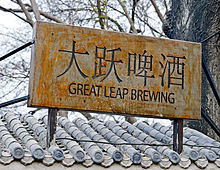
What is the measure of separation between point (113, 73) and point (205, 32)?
13.9ft

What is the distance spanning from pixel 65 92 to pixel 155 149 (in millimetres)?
1687

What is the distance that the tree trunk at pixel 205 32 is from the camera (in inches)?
396

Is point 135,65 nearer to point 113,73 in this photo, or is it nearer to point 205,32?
point 113,73

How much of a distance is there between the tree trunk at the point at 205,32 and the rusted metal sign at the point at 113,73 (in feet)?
8.75

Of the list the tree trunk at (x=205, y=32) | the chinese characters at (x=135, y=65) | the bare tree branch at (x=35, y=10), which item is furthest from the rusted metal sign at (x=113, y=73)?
the bare tree branch at (x=35, y=10)

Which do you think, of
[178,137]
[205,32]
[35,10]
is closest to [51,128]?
[178,137]

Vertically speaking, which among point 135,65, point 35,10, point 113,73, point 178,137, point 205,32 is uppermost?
point 35,10

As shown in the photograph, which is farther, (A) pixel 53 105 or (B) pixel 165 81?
(B) pixel 165 81

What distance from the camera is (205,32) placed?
34.9 ft

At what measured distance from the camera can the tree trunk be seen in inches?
396

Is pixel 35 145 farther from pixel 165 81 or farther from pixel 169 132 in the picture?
pixel 169 132

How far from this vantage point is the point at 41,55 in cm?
682

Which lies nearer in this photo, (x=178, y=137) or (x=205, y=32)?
(x=178, y=137)

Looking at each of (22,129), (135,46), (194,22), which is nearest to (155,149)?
(135,46)
